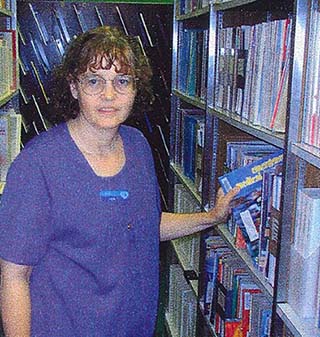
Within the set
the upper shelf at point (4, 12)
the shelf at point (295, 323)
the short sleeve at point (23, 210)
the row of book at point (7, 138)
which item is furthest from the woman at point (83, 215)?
the row of book at point (7, 138)

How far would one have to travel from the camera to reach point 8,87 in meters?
3.44

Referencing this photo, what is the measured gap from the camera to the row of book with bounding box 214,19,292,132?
154cm

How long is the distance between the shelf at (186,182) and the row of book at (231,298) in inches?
8.1

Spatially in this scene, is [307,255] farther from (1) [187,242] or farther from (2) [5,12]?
(2) [5,12]

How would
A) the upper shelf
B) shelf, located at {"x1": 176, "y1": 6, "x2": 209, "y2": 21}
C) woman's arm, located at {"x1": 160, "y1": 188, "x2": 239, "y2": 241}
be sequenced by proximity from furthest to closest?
the upper shelf → shelf, located at {"x1": 176, "y1": 6, "x2": 209, "y2": 21} → woman's arm, located at {"x1": 160, "y1": 188, "x2": 239, "y2": 241}

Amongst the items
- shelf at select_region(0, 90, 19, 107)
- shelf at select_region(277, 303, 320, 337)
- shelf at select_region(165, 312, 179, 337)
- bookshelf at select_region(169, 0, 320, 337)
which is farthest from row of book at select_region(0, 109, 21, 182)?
shelf at select_region(277, 303, 320, 337)

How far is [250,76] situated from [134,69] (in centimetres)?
36

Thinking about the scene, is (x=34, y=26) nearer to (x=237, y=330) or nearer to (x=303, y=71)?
(x=237, y=330)

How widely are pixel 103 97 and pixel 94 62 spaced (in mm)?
Answer: 104

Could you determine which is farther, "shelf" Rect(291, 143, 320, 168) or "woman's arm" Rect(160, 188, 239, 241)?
"woman's arm" Rect(160, 188, 239, 241)

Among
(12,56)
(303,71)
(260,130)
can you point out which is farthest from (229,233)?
(12,56)

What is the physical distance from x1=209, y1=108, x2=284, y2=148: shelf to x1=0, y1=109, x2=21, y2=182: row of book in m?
1.56

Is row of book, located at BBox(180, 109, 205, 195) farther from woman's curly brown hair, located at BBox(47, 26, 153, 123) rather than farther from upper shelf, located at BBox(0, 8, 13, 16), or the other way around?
upper shelf, located at BBox(0, 8, 13, 16)

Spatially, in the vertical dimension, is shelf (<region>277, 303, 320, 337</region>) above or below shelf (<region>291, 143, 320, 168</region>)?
below
